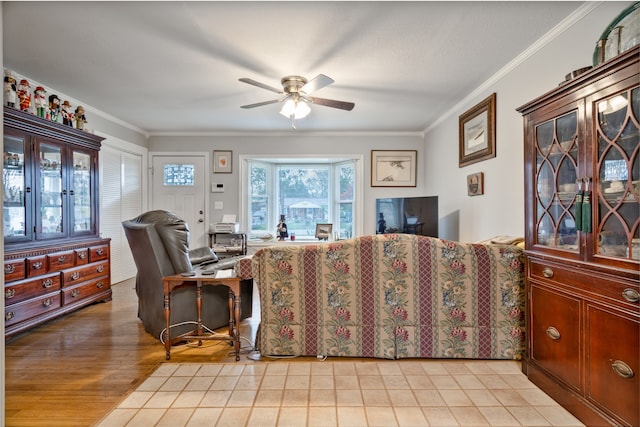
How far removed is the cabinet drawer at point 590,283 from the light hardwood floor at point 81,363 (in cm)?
209

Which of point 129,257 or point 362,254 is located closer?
point 362,254

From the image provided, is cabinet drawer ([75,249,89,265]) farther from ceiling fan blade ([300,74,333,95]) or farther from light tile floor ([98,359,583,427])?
ceiling fan blade ([300,74,333,95])

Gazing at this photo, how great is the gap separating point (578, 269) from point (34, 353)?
12.1ft

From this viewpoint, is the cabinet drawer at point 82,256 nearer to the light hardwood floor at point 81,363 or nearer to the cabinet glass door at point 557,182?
the light hardwood floor at point 81,363

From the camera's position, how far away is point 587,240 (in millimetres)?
1666

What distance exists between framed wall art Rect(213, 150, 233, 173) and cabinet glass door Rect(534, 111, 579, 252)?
4.62 meters

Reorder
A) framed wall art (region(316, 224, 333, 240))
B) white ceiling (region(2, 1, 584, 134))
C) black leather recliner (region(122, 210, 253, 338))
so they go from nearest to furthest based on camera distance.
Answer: white ceiling (region(2, 1, 584, 134)) < black leather recliner (region(122, 210, 253, 338)) < framed wall art (region(316, 224, 333, 240))

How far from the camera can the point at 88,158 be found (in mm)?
3758

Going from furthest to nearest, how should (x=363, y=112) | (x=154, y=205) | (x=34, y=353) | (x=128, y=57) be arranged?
(x=154, y=205) → (x=363, y=112) → (x=128, y=57) → (x=34, y=353)

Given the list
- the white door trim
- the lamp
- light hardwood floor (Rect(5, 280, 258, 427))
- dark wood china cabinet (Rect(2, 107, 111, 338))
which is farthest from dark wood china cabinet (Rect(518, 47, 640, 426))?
the white door trim

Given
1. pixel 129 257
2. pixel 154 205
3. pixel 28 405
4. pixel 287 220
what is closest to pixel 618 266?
pixel 28 405

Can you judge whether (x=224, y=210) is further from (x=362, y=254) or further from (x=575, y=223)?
(x=575, y=223)

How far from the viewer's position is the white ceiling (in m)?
2.18

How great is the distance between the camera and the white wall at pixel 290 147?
5637mm
